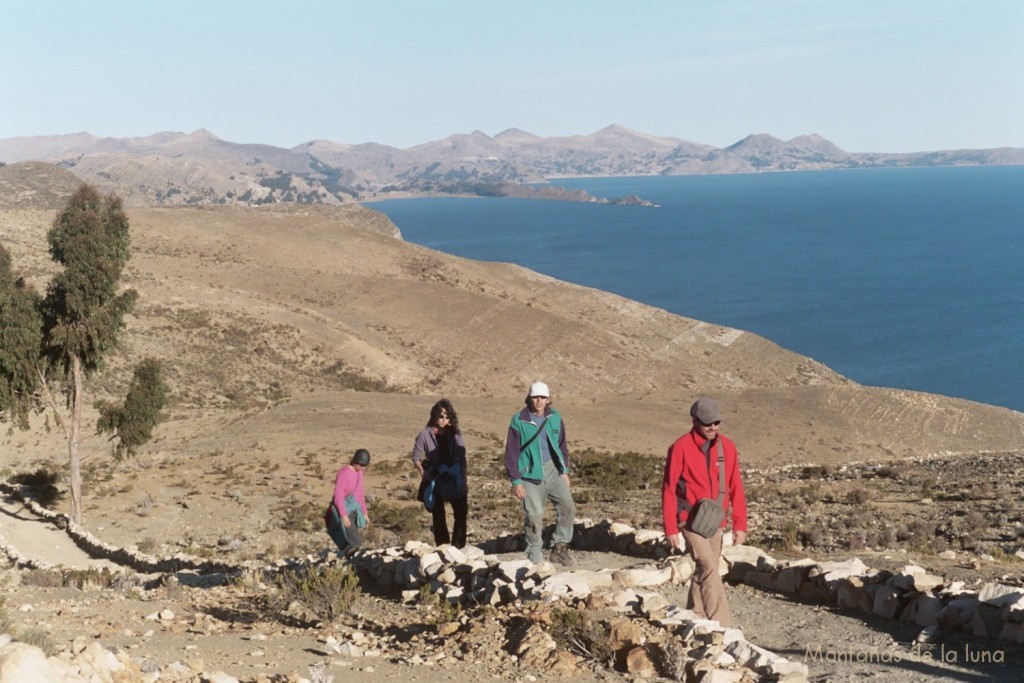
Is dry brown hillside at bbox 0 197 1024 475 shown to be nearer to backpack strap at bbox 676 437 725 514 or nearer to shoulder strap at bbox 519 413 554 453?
shoulder strap at bbox 519 413 554 453

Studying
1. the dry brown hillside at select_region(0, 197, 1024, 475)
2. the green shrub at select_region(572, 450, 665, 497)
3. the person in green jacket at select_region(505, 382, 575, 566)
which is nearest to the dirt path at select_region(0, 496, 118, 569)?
the person in green jacket at select_region(505, 382, 575, 566)

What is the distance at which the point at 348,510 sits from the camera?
11.9 m

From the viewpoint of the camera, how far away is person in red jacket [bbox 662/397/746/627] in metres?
7.66

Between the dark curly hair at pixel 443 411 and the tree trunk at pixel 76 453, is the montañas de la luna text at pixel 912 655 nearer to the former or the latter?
the dark curly hair at pixel 443 411

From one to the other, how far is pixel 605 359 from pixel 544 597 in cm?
5951

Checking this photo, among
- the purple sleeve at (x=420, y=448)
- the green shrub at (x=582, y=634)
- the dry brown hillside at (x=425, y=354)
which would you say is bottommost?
the dry brown hillside at (x=425, y=354)

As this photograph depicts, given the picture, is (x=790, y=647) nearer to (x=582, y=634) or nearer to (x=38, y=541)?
(x=582, y=634)

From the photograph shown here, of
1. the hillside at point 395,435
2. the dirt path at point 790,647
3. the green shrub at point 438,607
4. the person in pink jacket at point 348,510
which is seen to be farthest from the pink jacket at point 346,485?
the green shrub at point 438,607

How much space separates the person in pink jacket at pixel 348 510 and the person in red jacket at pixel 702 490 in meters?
4.91

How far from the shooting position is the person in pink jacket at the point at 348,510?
11727 mm

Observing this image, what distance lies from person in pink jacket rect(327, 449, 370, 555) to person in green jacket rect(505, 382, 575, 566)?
7.50ft

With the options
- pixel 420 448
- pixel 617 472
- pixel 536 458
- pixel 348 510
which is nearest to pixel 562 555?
pixel 536 458

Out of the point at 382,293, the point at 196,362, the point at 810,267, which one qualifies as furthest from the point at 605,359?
the point at 810,267

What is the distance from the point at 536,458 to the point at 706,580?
2.72 metres
